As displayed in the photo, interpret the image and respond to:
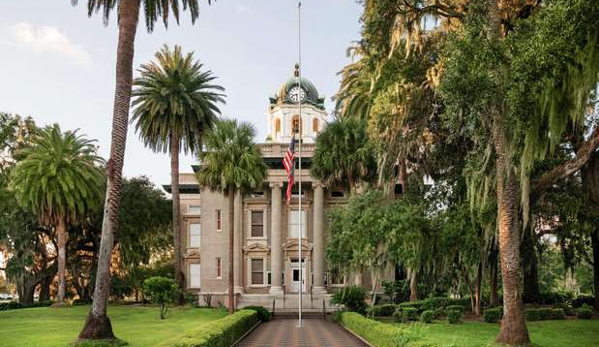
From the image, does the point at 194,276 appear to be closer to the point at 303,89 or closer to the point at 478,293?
the point at 303,89

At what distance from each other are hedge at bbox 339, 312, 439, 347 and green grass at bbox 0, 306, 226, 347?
270 inches

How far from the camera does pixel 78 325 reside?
2662 centimetres

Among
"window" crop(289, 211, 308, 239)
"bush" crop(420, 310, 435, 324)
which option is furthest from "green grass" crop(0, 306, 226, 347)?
"window" crop(289, 211, 308, 239)

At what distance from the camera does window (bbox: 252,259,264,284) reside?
46000 millimetres

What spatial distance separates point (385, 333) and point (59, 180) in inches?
1120

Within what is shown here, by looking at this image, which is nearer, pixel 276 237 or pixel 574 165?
pixel 574 165

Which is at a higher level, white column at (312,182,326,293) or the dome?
the dome

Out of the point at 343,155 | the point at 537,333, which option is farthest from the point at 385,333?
the point at 343,155

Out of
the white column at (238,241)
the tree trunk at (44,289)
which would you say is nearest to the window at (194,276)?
the white column at (238,241)

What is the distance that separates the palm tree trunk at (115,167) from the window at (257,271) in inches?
1091

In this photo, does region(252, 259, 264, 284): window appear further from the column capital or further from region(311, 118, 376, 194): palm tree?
region(311, 118, 376, 194): palm tree

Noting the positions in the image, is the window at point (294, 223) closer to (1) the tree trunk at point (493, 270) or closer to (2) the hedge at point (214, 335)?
(2) the hedge at point (214, 335)

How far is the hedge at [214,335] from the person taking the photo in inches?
552

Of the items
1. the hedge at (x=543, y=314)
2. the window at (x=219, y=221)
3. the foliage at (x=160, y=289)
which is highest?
the window at (x=219, y=221)
